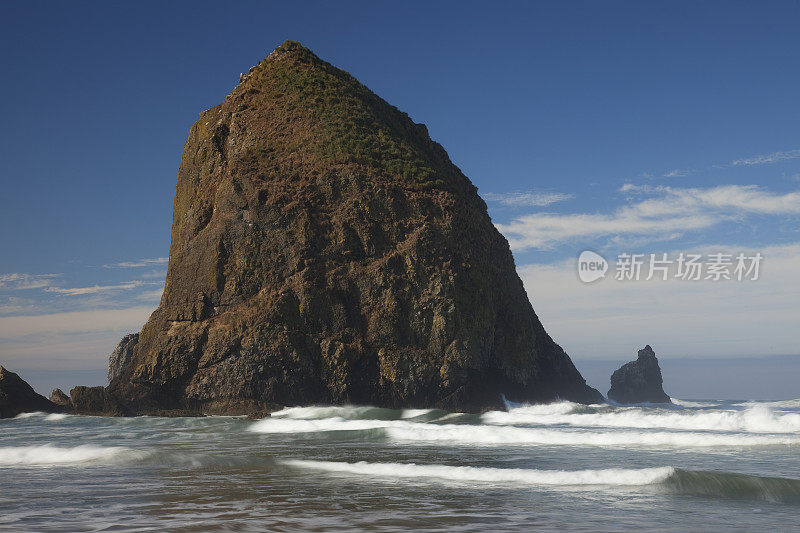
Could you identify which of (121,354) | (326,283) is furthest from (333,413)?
(121,354)

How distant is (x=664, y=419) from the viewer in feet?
91.4

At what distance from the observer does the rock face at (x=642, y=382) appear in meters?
55.4

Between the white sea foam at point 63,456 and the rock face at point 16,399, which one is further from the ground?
the rock face at point 16,399

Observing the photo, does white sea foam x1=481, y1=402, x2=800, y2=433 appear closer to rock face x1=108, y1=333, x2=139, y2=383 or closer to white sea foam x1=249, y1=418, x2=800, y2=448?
white sea foam x1=249, y1=418, x2=800, y2=448

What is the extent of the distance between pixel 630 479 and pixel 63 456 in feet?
42.8

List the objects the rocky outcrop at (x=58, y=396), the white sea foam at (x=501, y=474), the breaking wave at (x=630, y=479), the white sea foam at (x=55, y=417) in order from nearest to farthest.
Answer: the breaking wave at (x=630, y=479)
the white sea foam at (x=501, y=474)
the white sea foam at (x=55, y=417)
the rocky outcrop at (x=58, y=396)

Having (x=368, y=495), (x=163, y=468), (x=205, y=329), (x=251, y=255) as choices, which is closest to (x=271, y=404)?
(x=205, y=329)

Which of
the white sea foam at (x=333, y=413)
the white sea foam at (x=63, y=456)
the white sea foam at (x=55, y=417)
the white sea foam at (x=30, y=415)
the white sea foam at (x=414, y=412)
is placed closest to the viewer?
the white sea foam at (x=63, y=456)

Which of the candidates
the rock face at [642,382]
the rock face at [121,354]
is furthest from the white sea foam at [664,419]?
the rock face at [121,354]

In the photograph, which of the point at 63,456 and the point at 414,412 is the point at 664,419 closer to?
the point at 414,412

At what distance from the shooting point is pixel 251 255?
37.3 m

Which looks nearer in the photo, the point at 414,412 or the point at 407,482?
the point at 407,482

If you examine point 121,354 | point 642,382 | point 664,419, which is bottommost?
point 664,419

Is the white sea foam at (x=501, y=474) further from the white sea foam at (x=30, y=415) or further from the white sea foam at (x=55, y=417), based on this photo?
the white sea foam at (x=30, y=415)
